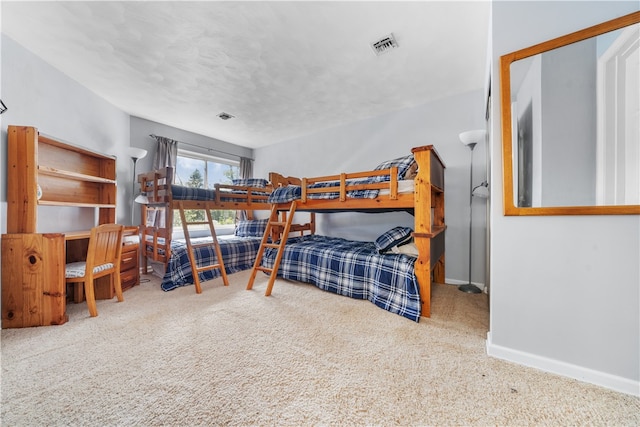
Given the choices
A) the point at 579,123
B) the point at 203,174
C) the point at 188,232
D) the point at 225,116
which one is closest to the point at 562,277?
the point at 579,123

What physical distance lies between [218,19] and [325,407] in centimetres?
258

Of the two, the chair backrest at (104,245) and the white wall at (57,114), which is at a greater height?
the white wall at (57,114)

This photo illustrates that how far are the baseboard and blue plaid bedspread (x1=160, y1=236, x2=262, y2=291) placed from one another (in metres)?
3.08

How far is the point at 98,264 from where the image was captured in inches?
85.7

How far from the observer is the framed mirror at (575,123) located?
47.5 inches

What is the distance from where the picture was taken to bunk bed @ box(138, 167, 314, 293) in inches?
114

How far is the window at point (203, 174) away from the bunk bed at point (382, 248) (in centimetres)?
211

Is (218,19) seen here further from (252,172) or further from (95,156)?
(252,172)

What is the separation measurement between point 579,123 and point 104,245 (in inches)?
143

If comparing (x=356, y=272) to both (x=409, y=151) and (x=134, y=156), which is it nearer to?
(x=409, y=151)

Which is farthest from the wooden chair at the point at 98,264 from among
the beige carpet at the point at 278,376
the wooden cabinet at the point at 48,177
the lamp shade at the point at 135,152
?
the lamp shade at the point at 135,152

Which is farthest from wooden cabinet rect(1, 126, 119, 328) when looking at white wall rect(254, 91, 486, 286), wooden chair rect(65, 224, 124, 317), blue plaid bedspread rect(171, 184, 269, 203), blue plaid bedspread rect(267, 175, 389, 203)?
white wall rect(254, 91, 486, 286)

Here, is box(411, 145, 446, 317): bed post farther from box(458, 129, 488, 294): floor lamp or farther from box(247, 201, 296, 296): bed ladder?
box(247, 201, 296, 296): bed ladder

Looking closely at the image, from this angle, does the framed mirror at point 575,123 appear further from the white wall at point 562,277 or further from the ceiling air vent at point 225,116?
the ceiling air vent at point 225,116
